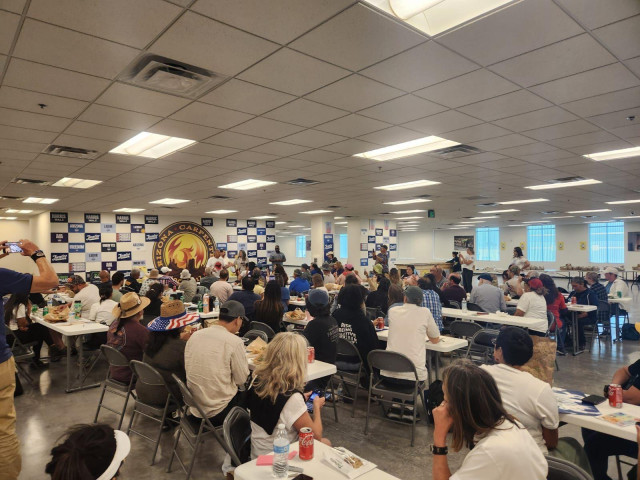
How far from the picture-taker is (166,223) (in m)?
14.6

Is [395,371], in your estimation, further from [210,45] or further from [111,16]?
[111,16]

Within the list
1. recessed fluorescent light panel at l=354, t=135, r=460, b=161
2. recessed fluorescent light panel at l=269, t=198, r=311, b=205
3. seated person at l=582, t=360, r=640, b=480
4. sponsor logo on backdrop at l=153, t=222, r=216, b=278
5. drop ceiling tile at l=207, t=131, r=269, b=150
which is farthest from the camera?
sponsor logo on backdrop at l=153, t=222, r=216, b=278

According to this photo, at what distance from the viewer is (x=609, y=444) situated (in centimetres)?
276

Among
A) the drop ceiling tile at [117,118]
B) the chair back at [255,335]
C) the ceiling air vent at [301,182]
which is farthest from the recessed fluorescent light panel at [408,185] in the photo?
the drop ceiling tile at [117,118]

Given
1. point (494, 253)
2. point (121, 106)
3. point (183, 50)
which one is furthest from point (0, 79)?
point (494, 253)

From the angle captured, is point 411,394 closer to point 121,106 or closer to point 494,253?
point 121,106

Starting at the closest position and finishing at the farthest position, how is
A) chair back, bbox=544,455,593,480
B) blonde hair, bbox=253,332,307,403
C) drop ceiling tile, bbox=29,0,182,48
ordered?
chair back, bbox=544,455,593,480, drop ceiling tile, bbox=29,0,182,48, blonde hair, bbox=253,332,307,403

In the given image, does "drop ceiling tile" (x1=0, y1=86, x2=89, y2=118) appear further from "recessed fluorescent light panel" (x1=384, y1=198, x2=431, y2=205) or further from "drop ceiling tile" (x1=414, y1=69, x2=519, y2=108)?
"recessed fluorescent light panel" (x1=384, y1=198, x2=431, y2=205)

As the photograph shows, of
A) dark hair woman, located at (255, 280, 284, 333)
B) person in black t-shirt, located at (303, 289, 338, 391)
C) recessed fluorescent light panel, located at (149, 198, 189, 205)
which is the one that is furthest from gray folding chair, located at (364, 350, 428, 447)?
recessed fluorescent light panel, located at (149, 198, 189, 205)

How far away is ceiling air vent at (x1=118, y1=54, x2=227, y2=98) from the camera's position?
9.35 ft

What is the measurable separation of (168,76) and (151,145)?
2.65 meters

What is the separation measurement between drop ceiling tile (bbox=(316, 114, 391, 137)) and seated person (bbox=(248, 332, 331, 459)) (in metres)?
2.66

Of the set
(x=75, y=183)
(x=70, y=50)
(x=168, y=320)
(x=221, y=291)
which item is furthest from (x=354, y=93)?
(x=75, y=183)

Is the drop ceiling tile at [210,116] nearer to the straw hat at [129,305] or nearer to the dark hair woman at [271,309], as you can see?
the straw hat at [129,305]
